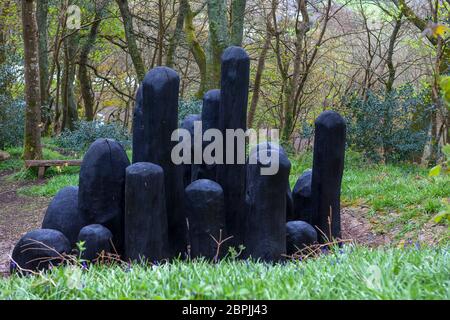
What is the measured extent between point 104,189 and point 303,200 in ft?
7.44

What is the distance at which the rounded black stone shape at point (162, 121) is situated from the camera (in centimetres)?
479

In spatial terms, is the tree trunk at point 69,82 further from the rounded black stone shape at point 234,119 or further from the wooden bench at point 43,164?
the rounded black stone shape at point 234,119

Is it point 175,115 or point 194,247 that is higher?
point 175,115

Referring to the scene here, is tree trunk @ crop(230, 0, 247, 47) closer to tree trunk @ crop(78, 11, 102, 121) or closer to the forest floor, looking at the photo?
the forest floor

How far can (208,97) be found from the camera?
5.56 meters

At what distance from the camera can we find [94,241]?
4605 millimetres

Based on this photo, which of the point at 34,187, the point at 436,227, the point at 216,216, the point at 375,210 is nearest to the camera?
the point at 216,216

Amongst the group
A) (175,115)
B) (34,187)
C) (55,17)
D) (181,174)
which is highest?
(55,17)

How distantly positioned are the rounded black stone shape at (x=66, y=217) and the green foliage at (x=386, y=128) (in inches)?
346

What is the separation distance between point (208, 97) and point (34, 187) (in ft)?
21.8

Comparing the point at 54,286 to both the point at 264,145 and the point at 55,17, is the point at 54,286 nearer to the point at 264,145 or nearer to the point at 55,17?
the point at 264,145

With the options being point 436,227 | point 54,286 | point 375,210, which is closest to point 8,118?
point 375,210

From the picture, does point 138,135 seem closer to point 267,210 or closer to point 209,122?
point 209,122
